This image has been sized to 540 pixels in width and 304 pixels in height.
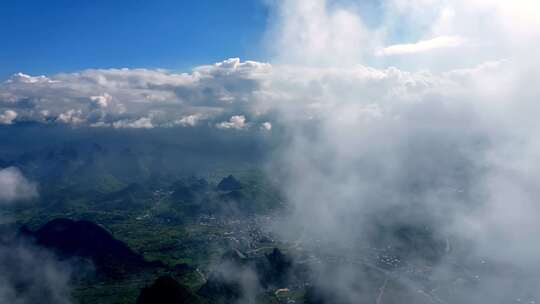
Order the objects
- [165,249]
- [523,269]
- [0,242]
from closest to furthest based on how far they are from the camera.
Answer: [523,269] → [0,242] → [165,249]

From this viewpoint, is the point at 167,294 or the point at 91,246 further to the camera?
the point at 91,246

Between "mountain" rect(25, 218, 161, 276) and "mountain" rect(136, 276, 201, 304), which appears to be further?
"mountain" rect(25, 218, 161, 276)

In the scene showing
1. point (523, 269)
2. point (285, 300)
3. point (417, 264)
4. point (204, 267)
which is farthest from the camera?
point (204, 267)

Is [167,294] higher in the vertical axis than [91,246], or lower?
higher

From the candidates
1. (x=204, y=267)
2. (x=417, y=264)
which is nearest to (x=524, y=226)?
(x=417, y=264)

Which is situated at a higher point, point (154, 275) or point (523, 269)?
point (523, 269)

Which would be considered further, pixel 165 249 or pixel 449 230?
pixel 165 249

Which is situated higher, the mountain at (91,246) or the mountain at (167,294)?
the mountain at (167,294)

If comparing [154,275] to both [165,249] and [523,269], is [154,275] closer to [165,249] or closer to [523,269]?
[165,249]

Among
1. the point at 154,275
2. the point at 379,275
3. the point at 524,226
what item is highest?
the point at 524,226

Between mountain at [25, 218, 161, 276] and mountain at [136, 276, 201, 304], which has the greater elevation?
mountain at [136, 276, 201, 304]

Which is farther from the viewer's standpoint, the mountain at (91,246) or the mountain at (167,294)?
the mountain at (91,246)
